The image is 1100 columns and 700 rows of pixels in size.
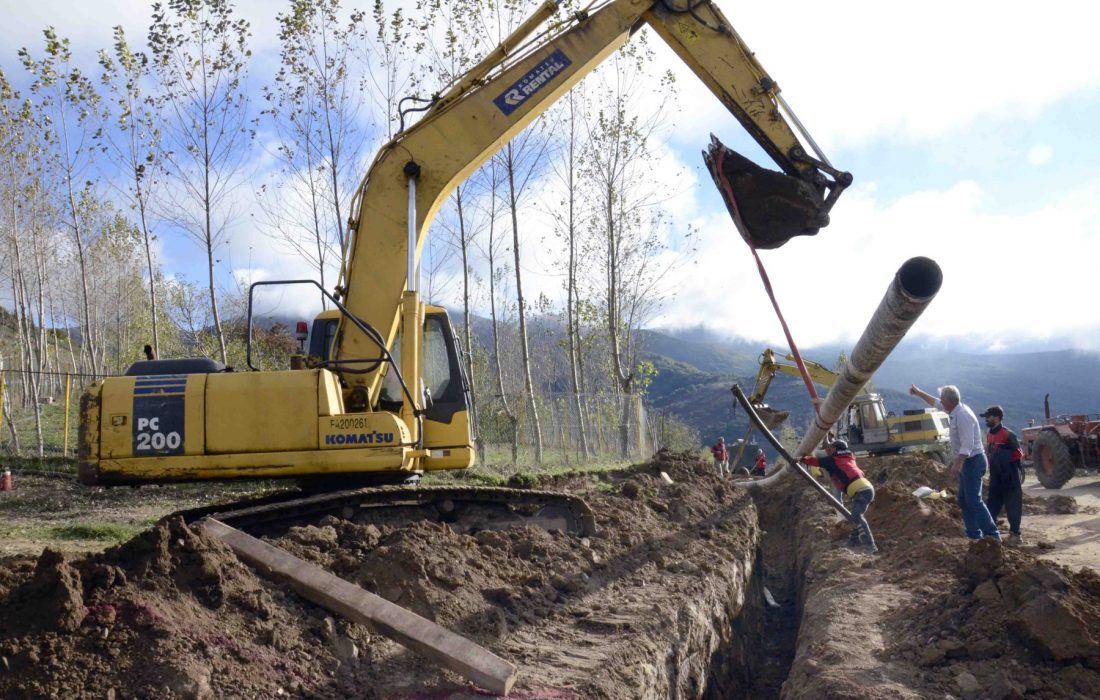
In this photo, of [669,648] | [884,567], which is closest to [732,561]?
[884,567]

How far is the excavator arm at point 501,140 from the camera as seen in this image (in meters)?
7.40

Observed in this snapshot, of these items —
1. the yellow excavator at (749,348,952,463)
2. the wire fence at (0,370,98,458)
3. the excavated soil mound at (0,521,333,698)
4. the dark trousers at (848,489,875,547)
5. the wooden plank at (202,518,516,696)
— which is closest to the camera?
the excavated soil mound at (0,521,333,698)

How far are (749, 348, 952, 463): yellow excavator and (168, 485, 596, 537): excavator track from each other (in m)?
15.0

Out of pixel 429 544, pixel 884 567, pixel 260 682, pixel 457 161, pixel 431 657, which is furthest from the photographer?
pixel 884 567

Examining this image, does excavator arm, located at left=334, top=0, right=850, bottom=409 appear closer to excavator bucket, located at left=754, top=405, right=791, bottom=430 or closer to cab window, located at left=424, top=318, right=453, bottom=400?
cab window, located at left=424, top=318, right=453, bottom=400

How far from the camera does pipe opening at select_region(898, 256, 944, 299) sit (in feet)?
16.3

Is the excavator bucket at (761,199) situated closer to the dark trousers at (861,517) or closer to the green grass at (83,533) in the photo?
the dark trousers at (861,517)

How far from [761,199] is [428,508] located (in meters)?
3.76

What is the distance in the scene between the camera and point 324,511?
6.88m

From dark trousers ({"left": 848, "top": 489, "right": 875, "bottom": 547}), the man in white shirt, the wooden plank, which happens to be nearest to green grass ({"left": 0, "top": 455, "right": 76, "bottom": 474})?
the wooden plank

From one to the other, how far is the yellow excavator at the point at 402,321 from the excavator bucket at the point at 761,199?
A: 1 cm

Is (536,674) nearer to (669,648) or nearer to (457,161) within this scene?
(669,648)

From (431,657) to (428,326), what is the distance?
396 cm

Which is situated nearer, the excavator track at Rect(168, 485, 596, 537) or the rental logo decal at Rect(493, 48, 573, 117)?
the excavator track at Rect(168, 485, 596, 537)
